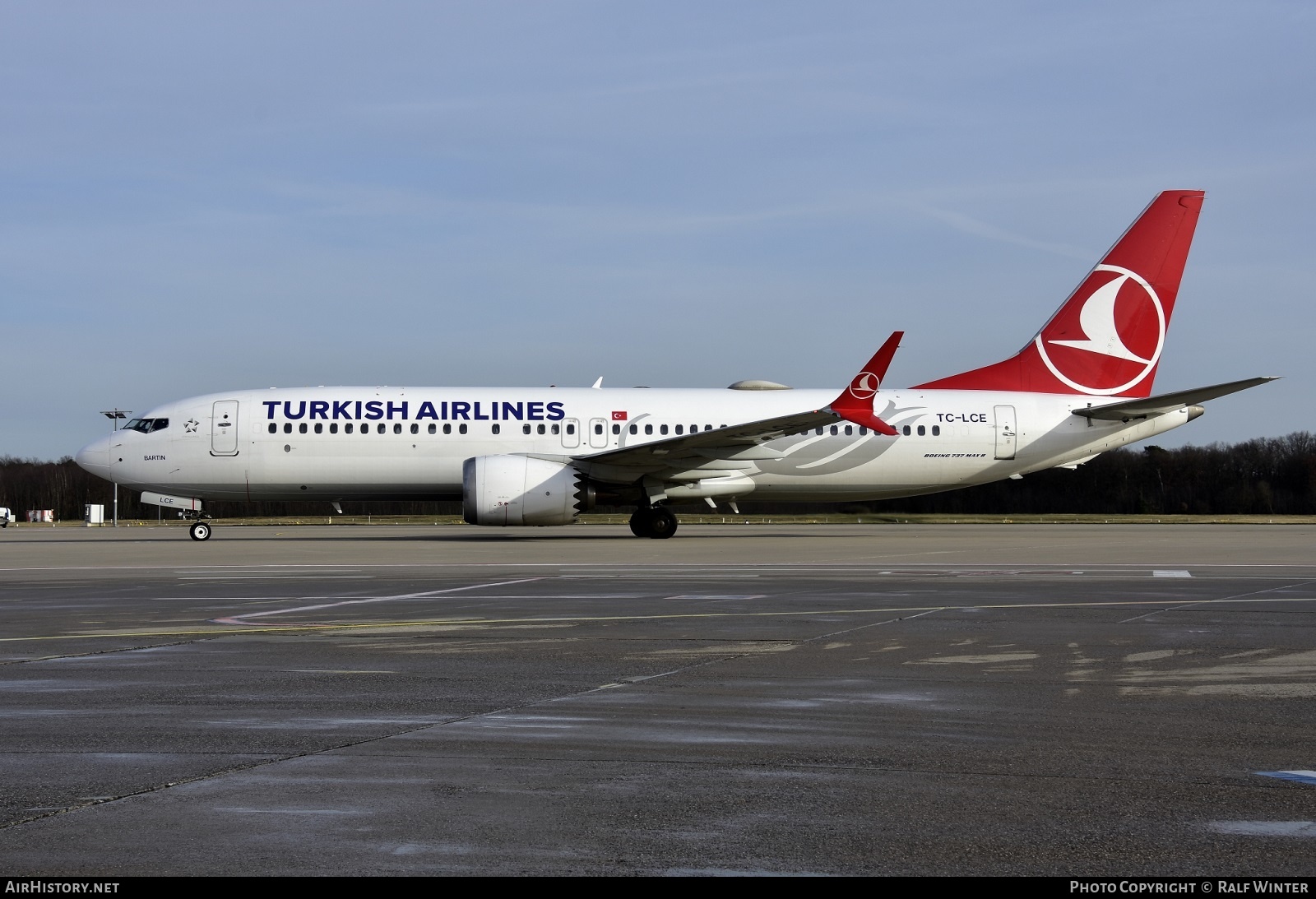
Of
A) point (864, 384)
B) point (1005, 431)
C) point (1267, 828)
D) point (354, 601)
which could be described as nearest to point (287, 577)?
point (354, 601)

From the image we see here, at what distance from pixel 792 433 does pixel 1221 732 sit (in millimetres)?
24564

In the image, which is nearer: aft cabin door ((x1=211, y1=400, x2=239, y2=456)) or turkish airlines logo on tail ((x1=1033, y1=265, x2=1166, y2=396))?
aft cabin door ((x1=211, y1=400, x2=239, y2=456))

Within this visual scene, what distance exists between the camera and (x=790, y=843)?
4266 mm

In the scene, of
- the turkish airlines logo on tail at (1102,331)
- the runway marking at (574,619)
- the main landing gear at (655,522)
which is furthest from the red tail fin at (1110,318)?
the runway marking at (574,619)

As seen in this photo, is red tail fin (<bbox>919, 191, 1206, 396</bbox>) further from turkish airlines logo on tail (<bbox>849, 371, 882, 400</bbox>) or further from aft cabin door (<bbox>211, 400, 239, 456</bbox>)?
aft cabin door (<bbox>211, 400, 239, 456</bbox>)

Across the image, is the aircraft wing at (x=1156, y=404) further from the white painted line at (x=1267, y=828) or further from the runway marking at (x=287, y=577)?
the white painted line at (x=1267, y=828)

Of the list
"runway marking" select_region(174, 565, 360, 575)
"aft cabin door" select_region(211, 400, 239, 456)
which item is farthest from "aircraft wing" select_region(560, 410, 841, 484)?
"runway marking" select_region(174, 565, 360, 575)

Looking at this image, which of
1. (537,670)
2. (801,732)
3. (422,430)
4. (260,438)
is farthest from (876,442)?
(801,732)

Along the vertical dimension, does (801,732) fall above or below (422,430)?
below

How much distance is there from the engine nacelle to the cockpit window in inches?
320

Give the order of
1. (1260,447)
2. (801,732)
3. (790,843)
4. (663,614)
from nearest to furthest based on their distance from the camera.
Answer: (790,843), (801,732), (663,614), (1260,447)

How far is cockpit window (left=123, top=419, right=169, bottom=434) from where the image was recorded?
30.6m

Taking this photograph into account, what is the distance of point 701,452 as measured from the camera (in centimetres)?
2938

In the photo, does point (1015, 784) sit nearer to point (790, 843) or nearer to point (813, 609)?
point (790, 843)
